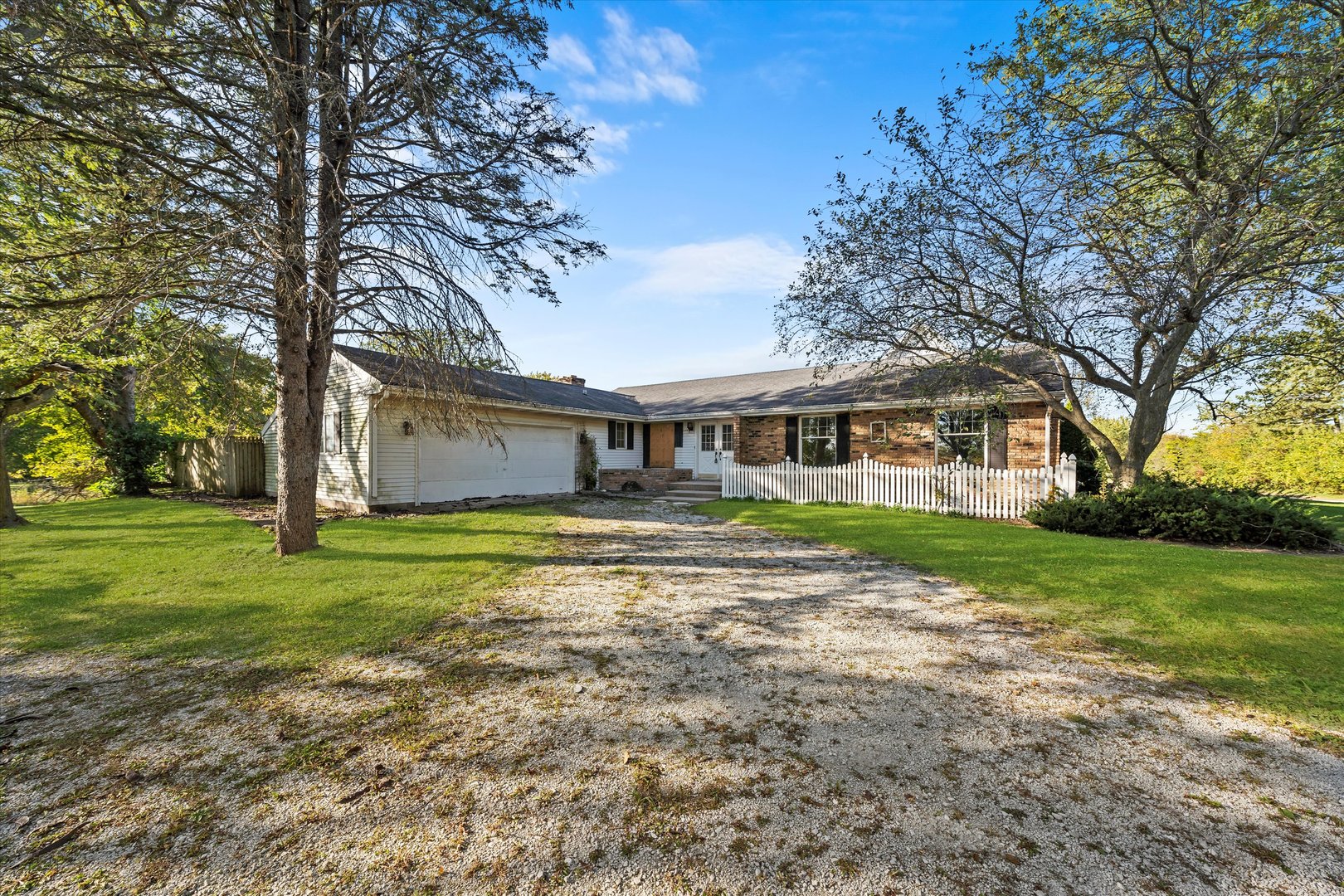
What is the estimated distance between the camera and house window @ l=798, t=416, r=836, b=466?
16.2 metres

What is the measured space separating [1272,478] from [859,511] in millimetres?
14470

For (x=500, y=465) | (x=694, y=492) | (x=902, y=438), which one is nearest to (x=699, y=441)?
(x=694, y=492)

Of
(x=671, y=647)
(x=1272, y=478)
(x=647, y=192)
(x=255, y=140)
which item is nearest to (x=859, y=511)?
(x=647, y=192)

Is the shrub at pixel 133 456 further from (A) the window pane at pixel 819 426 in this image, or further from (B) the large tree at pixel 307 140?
(A) the window pane at pixel 819 426

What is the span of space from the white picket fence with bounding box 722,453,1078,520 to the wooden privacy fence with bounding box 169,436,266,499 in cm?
1448

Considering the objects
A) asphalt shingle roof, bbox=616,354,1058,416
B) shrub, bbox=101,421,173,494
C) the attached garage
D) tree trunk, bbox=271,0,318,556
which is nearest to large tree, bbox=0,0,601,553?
tree trunk, bbox=271,0,318,556

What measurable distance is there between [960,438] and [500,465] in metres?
13.0

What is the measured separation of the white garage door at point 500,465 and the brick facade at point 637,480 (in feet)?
5.27

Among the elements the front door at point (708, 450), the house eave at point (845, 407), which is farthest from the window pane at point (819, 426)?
the front door at point (708, 450)

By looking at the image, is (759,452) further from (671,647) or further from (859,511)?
(671,647)

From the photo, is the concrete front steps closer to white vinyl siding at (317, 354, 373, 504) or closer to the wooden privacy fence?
white vinyl siding at (317, 354, 373, 504)

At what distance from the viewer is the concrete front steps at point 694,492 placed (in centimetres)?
1595

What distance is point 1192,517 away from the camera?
846 centimetres

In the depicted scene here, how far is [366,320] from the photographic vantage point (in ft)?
23.3
